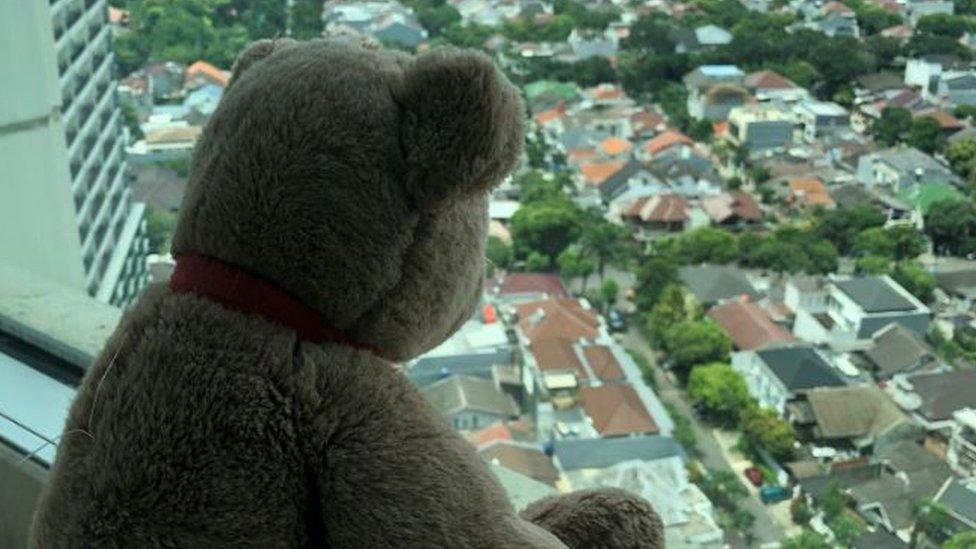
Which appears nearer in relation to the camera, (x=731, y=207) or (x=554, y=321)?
(x=554, y=321)

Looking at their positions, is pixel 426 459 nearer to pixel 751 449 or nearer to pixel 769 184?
pixel 751 449

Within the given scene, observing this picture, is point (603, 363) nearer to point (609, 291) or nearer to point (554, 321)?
point (554, 321)

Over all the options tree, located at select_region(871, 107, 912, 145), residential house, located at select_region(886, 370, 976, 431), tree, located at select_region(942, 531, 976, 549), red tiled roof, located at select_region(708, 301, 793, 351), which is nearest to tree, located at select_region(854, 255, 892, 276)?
red tiled roof, located at select_region(708, 301, 793, 351)

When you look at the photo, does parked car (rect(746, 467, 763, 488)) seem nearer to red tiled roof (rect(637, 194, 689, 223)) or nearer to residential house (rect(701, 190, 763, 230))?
residential house (rect(701, 190, 763, 230))

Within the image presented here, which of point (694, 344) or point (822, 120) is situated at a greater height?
point (694, 344)

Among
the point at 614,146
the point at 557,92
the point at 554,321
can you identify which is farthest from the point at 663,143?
the point at 554,321

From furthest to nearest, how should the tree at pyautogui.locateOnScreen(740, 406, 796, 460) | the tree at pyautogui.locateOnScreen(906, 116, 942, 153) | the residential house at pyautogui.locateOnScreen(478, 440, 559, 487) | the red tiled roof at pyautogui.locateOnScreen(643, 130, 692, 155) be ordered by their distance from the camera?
the red tiled roof at pyautogui.locateOnScreen(643, 130, 692, 155), the tree at pyautogui.locateOnScreen(906, 116, 942, 153), the tree at pyautogui.locateOnScreen(740, 406, 796, 460), the residential house at pyautogui.locateOnScreen(478, 440, 559, 487)

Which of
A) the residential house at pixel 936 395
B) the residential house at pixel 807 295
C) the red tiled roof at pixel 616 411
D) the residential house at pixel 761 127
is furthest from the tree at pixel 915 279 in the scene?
the residential house at pixel 761 127
